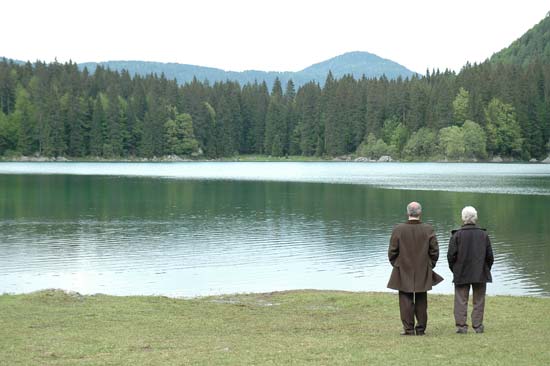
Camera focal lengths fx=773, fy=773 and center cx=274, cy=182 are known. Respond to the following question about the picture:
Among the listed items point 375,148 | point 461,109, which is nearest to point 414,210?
point 461,109

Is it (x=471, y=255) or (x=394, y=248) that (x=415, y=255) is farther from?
(x=471, y=255)

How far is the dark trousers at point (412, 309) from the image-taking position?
13.8 meters

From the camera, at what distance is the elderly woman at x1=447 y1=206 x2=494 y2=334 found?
45.2ft

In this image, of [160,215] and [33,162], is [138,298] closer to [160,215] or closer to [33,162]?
[160,215]

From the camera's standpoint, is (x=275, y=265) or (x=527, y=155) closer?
(x=275, y=265)

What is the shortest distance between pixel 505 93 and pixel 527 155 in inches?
619

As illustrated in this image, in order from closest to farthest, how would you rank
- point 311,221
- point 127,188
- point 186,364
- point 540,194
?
point 186,364 < point 311,221 < point 540,194 < point 127,188

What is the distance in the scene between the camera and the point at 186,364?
A: 11609mm

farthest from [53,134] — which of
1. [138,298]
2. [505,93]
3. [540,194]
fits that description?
[138,298]

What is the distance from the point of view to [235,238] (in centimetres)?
4166

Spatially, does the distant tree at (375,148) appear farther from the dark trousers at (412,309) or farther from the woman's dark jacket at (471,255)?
the dark trousers at (412,309)

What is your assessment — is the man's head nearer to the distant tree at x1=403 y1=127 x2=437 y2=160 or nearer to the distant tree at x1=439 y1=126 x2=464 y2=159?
the distant tree at x1=439 y1=126 x2=464 y2=159

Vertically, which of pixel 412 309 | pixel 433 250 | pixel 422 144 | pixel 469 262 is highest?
pixel 422 144

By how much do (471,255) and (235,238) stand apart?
1120 inches
